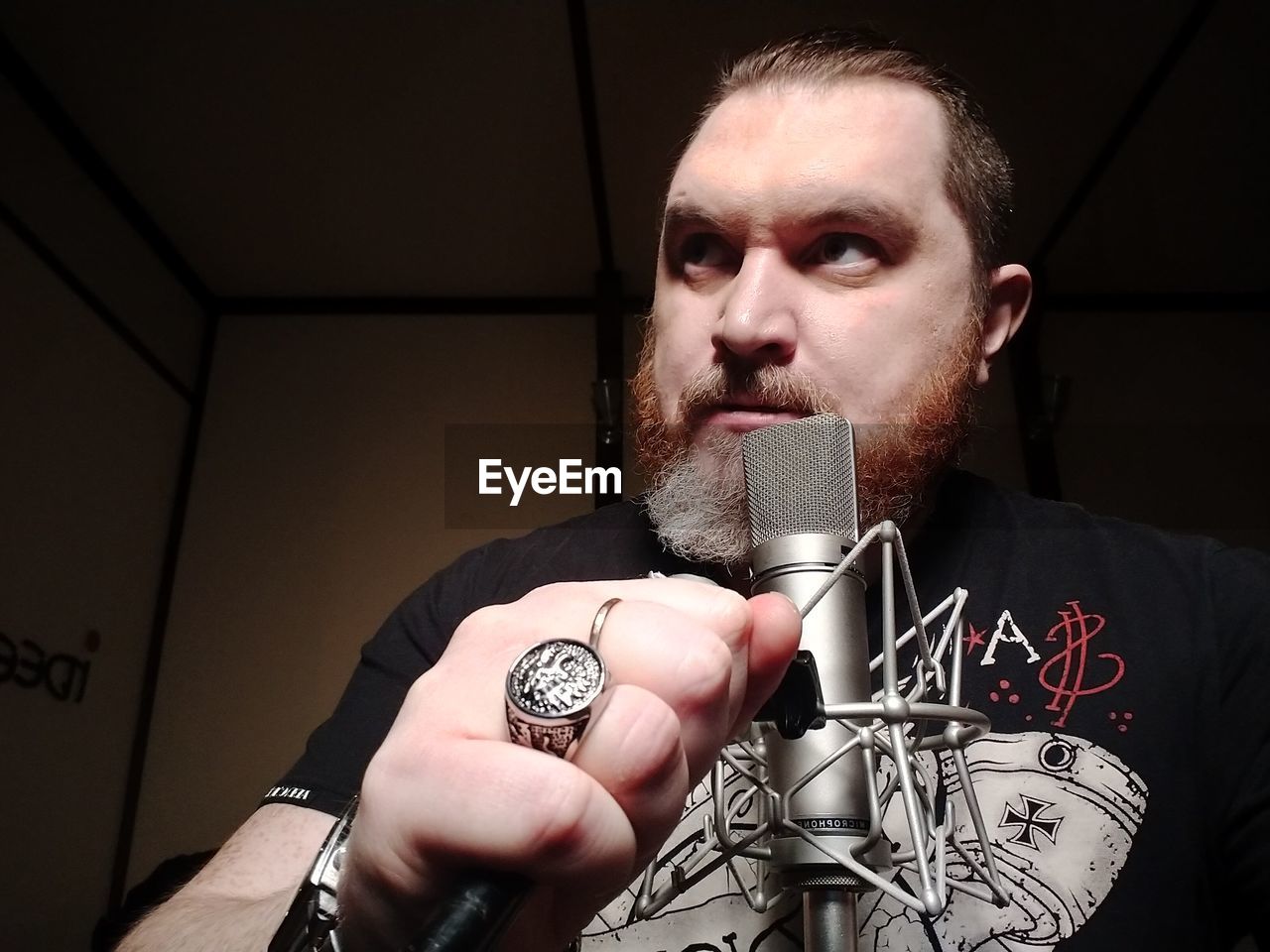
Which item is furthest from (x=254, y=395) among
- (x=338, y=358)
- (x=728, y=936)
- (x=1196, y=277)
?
(x=1196, y=277)

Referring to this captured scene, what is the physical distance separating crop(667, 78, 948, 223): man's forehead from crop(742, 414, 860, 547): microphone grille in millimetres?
330

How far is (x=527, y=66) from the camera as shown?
175 cm

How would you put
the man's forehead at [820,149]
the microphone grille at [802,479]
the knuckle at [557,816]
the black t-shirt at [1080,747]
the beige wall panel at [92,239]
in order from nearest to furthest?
the knuckle at [557,816], the microphone grille at [802,479], the black t-shirt at [1080,747], the man's forehead at [820,149], the beige wall panel at [92,239]

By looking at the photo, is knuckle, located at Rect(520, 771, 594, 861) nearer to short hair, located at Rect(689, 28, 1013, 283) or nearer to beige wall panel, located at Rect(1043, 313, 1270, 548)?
short hair, located at Rect(689, 28, 1013, 283)

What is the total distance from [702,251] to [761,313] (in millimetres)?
Answer: 145

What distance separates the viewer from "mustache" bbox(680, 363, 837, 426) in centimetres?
62

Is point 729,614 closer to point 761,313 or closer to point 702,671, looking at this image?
point 702,671

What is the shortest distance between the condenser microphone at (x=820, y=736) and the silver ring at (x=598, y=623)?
0.07 m

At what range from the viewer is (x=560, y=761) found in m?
0.22

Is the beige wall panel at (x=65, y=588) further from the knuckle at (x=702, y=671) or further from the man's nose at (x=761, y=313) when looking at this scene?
the knuckle at (x=702, y=671)

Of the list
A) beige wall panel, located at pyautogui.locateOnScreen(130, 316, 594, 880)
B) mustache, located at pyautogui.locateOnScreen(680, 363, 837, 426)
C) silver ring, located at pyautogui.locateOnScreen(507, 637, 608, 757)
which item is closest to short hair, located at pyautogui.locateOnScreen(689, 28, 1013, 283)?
mustache, located at pyautogui.locateOnScreen(680, 363, 837, 426)

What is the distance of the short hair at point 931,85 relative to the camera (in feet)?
2.52

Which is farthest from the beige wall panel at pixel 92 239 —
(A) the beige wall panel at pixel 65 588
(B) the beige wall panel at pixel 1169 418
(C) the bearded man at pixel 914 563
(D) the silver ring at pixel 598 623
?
(B) the beige wall panel at pixel 1169 418

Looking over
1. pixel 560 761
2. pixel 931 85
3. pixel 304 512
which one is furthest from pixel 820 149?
pixel 304 512
